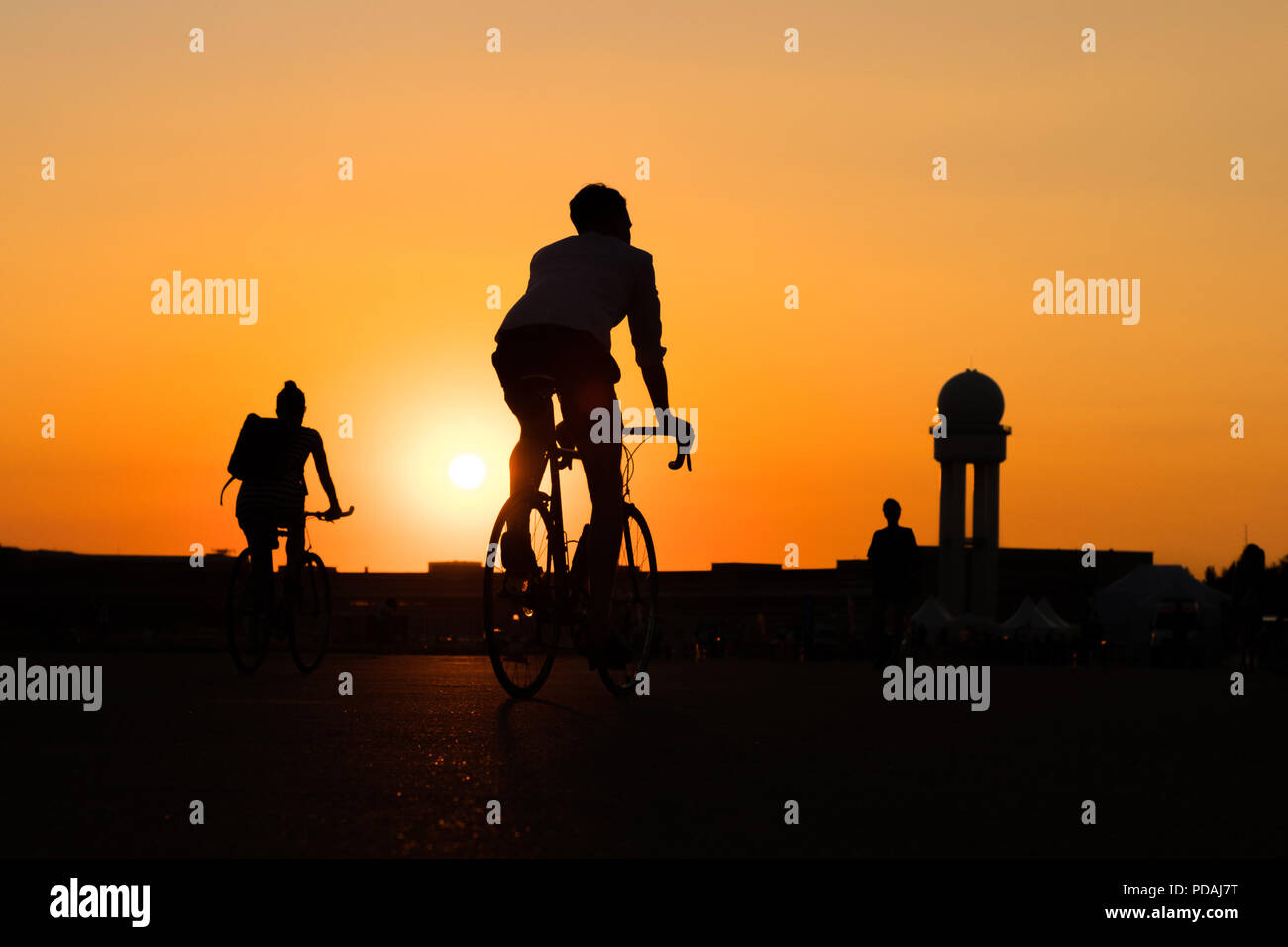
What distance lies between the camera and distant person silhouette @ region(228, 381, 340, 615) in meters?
11.6

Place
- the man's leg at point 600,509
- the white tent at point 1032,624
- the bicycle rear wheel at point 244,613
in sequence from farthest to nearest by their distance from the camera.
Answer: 1. the white tent at point 1032,624
2. the bicycle rear wheel at point 244,613
3. the man's leg at point 600,509

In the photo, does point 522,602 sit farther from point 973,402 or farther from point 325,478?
point 973,402

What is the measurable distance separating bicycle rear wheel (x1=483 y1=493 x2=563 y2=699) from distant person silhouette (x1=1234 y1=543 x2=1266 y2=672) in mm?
13228

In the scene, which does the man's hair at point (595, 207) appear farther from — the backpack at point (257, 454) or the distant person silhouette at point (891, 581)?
the distant person silhouette at point (891, 581)

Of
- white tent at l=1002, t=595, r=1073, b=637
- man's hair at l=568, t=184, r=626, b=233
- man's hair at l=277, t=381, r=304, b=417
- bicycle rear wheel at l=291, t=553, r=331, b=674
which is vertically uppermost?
man's hair at l=568, t=184, r=626, b=233

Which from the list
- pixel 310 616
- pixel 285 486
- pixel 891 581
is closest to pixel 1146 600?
pixel 891 581

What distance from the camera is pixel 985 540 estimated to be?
4099 inches

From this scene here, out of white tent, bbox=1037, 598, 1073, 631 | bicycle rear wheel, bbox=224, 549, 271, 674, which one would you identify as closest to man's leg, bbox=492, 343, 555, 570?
bicycle rear wheel, bbox=224, 549, 271, 674

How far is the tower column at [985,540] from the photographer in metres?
102

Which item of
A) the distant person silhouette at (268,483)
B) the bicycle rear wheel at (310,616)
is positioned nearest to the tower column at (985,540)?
the bicycle rear wheel at (310,616)

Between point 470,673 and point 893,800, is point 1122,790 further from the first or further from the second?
point 470,673

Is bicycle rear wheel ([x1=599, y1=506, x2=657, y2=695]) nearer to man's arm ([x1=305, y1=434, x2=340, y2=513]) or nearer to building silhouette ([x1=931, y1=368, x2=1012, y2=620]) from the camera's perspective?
man's arm ([x1=305, y1=434, x2=340, y2=513])
